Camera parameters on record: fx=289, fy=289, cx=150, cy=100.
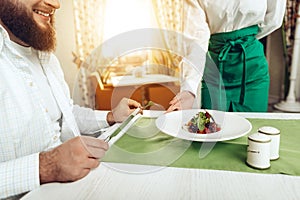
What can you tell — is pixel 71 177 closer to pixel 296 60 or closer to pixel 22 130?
pixel 22 130

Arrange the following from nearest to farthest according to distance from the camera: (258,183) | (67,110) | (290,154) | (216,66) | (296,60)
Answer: (258,183)
(290,154)
(67,110)
(216,66)
(296,60)

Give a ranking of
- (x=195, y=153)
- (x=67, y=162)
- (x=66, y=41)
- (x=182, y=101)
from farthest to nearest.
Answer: (x=66, y=41), (x=182, y=101), (x=195, y=153), (x=67, y=162)

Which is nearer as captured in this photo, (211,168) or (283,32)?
(211,168)

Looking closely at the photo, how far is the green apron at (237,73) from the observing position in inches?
47.6

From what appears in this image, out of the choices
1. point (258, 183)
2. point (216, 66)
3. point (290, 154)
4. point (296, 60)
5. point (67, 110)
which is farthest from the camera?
point (296, 60)

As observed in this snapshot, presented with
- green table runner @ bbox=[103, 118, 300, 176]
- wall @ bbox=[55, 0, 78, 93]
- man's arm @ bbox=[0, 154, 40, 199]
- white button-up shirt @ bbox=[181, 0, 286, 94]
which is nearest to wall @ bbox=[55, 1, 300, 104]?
wall @ bbox=[55, 0, 78, 93]

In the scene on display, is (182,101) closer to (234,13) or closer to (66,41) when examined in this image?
(234,13)

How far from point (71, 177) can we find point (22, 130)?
0.25 meters

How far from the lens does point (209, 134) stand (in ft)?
2.52

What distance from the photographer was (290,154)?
694mm

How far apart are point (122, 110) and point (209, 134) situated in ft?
1.17

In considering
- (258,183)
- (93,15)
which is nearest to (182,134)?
(258,183)

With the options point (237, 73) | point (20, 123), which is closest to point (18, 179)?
point (20, 123)

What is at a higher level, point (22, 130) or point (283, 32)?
point (283, 32)
